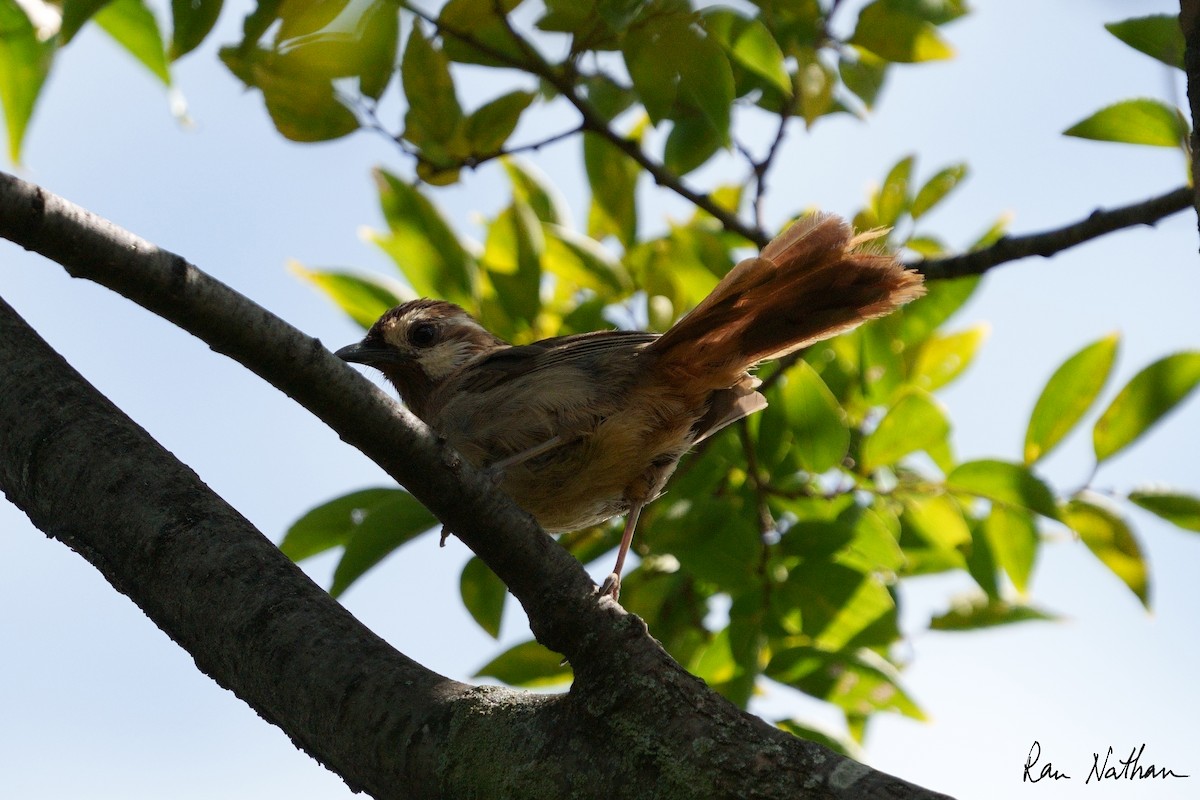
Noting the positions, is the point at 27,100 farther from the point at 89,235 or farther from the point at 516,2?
the point at 89,235

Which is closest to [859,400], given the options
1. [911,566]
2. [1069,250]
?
[911,566]

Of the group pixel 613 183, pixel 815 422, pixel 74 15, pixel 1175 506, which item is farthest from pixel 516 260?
pixel 1175 506

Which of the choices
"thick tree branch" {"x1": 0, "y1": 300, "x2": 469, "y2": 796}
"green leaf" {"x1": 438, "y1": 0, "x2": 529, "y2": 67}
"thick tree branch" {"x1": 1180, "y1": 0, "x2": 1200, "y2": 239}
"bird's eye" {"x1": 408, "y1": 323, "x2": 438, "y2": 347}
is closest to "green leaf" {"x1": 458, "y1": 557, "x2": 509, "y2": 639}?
"bird's eye" {"x1": 408, "y1": 323, "x2": 438, "y2": 347}

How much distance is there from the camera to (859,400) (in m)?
4.61

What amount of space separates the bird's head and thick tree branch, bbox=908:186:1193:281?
6.05 feet

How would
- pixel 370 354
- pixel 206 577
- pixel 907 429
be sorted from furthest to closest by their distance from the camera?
pixel 370 354
pixel 907 429
pixel 206 577

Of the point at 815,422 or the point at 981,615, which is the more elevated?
the point at 815,422

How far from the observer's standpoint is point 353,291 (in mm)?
4738

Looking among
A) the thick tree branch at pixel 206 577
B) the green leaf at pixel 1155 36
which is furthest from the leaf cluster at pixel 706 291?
the thick tree branch at pixel 206 577

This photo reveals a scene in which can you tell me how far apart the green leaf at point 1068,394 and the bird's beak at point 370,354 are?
2.59m

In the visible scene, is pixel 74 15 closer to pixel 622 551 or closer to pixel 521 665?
pixel 622 551

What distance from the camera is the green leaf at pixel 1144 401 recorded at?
3701mm

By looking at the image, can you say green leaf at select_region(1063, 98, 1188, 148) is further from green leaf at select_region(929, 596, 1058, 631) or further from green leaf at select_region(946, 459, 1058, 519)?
green leaf at select_region(929, 596, 1058, 631)

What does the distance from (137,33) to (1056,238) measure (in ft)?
10.3
